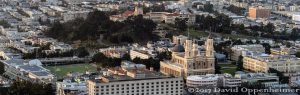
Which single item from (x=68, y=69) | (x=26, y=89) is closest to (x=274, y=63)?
(x=68, y=69)

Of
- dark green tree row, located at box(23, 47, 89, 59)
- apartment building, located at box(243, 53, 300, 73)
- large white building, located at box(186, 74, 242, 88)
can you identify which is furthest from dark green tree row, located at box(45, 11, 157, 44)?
large white building, located at box(186, 74, 242, 88)

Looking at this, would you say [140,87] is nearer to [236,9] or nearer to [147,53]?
[147,53]

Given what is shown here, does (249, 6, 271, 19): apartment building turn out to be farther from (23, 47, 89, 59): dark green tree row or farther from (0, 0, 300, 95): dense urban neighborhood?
(23, 47, 89, 59): dark green tree row

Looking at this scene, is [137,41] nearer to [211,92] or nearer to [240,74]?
[240,74]

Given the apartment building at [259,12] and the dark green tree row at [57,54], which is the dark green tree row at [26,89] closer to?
the dark green tree row at [57,54]

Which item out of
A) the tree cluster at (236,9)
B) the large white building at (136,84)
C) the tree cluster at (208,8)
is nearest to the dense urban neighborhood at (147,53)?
the large white building at (136,84)

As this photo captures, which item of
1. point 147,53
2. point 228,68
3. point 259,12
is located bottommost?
point 259,12
